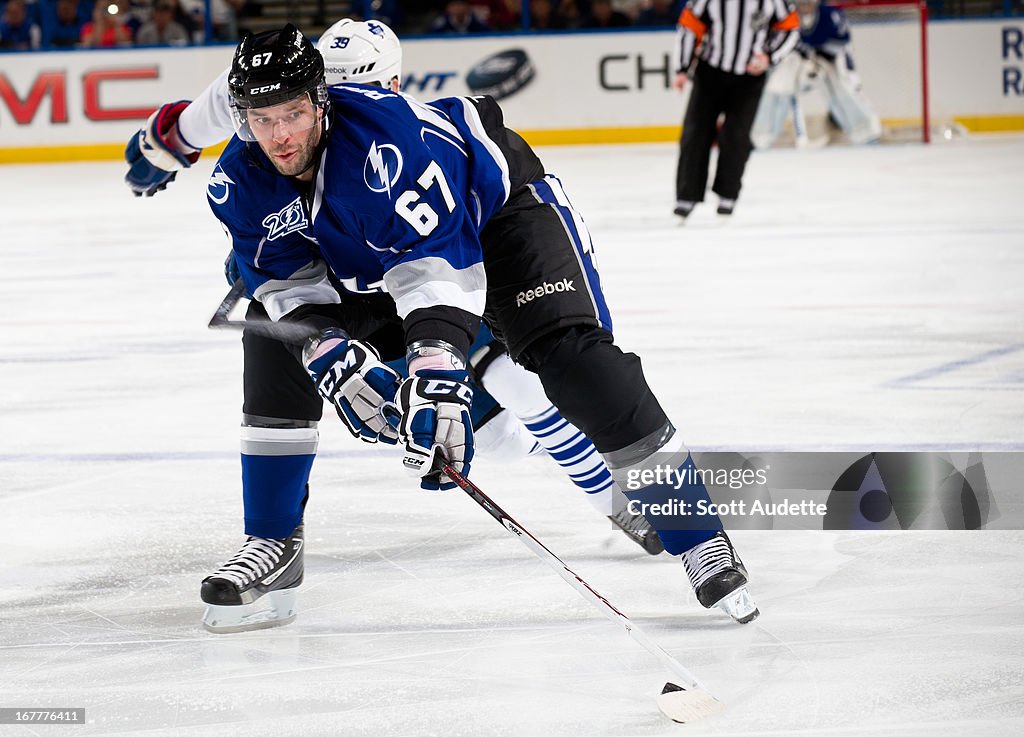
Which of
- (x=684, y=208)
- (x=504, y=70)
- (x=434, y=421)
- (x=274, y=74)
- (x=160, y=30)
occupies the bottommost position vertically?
(x=504, y=70)

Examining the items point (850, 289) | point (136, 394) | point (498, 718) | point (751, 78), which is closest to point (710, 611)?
point (498, 718)

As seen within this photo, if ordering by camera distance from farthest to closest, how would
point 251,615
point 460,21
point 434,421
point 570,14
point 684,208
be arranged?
1. point 460,21
2. point 570,14
3. point 684,208
4. point 251,615
5. point 434,421

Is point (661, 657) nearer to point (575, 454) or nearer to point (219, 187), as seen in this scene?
point (575, 454)

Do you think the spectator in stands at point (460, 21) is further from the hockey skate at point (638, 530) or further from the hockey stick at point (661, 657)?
the hockey stick at point (661, 657)

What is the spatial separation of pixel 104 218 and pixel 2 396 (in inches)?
155

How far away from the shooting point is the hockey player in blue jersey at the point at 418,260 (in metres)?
2.04

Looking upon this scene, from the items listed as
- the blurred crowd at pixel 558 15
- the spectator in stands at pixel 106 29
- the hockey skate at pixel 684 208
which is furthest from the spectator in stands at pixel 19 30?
A: the hockey skate at pixel 684 208

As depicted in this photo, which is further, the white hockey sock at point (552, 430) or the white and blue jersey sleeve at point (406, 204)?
the white hockey sock at point (552, 430)

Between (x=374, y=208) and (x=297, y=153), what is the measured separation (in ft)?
0.41

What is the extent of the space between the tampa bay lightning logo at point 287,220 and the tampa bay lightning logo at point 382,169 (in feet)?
0.40

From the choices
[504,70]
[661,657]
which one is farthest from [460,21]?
[661,657]

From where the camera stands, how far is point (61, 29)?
10.8m

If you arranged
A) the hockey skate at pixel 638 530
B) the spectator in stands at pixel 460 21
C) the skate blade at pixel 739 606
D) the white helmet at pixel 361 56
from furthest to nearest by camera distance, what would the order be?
the spectator in stands at pixel 460 21, the white helmet at pixel 361 56, the hockey skate at pixel 638 530, the skate blade at pixel 739 606

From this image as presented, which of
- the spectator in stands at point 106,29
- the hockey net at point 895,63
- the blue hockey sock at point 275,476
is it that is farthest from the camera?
the spectator in stands at point 106,29
